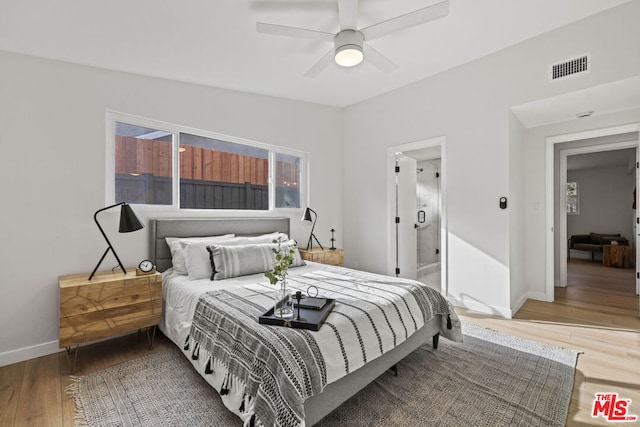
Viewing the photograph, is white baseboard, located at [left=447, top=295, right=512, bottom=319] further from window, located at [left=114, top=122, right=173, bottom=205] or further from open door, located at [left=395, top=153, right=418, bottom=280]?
window, located at [left=114, top=122, right=173, bottom=205]

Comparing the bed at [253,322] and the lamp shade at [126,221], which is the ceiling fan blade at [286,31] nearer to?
the lamp shade at [126,221]

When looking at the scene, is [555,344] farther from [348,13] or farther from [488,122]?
[348,13]

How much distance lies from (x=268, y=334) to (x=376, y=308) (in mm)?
751

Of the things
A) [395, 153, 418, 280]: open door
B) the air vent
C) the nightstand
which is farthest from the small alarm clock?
the air vent

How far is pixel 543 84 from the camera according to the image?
10.1 feet

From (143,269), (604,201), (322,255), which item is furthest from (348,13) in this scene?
(604,201)

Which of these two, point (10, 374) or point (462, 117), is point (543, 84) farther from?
point (10, 374)

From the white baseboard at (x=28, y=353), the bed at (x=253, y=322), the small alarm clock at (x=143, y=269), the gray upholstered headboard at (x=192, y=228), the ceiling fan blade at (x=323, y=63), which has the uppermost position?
the ceiling fan blade at (x=323, y=63)

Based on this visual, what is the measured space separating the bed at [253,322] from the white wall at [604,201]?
7.78 m

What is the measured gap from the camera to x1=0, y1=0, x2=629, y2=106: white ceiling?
2229 millimetres

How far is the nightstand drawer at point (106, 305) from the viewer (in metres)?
2.24

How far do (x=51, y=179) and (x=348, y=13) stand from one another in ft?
9.17

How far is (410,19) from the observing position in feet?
6.87

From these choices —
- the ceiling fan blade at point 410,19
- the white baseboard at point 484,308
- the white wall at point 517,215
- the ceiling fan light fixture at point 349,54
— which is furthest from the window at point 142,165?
the white wall at point 517,215
